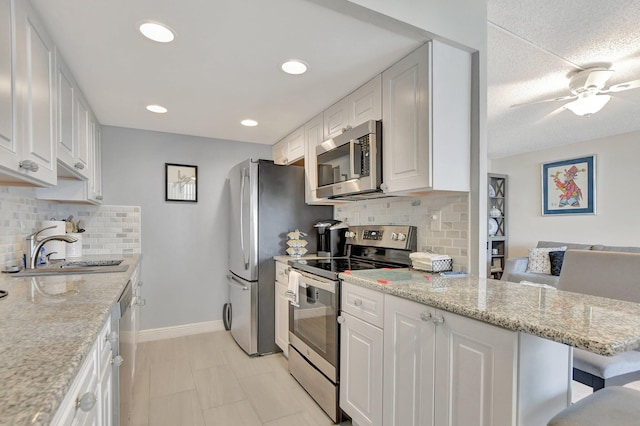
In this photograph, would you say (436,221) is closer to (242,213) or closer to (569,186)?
(242,213)

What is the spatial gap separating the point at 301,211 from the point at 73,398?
248cm

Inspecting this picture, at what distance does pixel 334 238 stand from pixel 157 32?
6.58 feet

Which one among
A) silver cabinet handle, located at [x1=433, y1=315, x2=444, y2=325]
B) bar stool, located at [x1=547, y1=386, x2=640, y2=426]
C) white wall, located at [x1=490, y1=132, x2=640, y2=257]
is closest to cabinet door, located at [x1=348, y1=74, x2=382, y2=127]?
silver cabinet handle, located at [x1=433, y1=315, x2=444, y2=325]

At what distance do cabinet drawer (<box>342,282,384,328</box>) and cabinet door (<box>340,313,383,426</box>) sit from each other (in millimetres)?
35

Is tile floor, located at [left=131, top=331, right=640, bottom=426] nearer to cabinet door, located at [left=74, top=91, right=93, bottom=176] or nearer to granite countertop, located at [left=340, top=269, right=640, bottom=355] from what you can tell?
granite countertop, located at [left=340, top=269, right=640, bottom=355]

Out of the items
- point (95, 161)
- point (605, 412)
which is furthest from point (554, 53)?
point (95, 161)

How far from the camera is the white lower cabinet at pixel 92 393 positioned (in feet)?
2.31

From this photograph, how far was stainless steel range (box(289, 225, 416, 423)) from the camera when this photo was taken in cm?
196

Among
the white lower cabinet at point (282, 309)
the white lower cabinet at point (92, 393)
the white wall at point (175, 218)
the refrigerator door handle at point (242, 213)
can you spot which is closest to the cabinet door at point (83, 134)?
the white wall at point (175, 218)

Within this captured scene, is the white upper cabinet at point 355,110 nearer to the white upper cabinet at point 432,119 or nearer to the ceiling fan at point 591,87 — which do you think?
the white upper cabinet at point 432,119

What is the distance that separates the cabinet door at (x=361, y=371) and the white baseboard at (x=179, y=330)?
83.9 inches

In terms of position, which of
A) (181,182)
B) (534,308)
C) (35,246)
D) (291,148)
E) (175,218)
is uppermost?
(291,148)

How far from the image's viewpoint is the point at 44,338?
0.80m

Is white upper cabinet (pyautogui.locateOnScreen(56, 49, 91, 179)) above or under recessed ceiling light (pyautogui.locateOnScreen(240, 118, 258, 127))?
under
